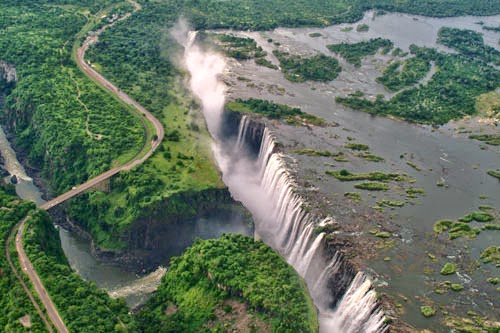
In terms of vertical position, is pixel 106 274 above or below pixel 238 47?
below

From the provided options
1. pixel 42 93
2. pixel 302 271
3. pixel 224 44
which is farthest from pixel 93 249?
pixel 224 44

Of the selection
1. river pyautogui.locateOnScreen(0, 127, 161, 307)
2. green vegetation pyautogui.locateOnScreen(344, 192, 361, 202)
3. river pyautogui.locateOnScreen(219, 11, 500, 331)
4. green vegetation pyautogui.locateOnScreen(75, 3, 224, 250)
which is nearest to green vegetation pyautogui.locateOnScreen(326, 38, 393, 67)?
river pyautogui.locateOnScreen(219, 11, 500, 331)

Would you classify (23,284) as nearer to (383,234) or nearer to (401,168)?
(383,234)

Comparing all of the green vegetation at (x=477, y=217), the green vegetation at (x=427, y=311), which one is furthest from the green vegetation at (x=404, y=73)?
the green vegetation at (x=427, y=311)

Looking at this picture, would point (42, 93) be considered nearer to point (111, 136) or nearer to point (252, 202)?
point (111, 136)

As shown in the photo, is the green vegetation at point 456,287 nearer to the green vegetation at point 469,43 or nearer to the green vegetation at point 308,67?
the green vegetation at point 308,67

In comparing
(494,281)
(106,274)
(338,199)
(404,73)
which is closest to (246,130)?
(338,199)
